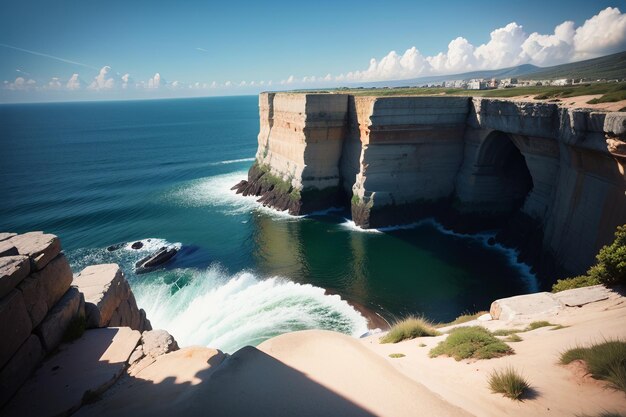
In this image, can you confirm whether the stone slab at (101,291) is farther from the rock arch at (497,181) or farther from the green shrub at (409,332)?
the rock arch at (497,181)

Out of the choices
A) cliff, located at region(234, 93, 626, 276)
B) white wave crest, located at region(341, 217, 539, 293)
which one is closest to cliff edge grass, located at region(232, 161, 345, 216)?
cliff, located at region(234, 93, 626, 276)

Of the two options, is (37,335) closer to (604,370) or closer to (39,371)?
(39,371)

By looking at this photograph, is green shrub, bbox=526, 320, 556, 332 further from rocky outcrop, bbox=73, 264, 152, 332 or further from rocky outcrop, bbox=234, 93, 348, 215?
rocky outcrop, bbox=234, 93, 348, 215

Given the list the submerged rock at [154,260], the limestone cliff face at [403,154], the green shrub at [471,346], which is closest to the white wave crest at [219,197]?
the limestone cliff face at [403,154]

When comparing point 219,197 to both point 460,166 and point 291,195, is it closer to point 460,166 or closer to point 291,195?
point 291,195

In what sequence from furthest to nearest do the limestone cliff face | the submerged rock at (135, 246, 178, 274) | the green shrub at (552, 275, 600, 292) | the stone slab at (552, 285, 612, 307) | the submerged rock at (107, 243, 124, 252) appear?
the limestone cliff face → the submerged rock at (107, 243, 124, 252) → the submerged rock at (135, 246, 178, 274) → the green shrub at (552, 275, 600, 292) → the stone slab at (552, 285, 612, 307)

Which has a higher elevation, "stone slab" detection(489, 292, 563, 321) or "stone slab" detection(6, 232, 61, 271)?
"stone slab" detection(6, 232, 61, 271)
